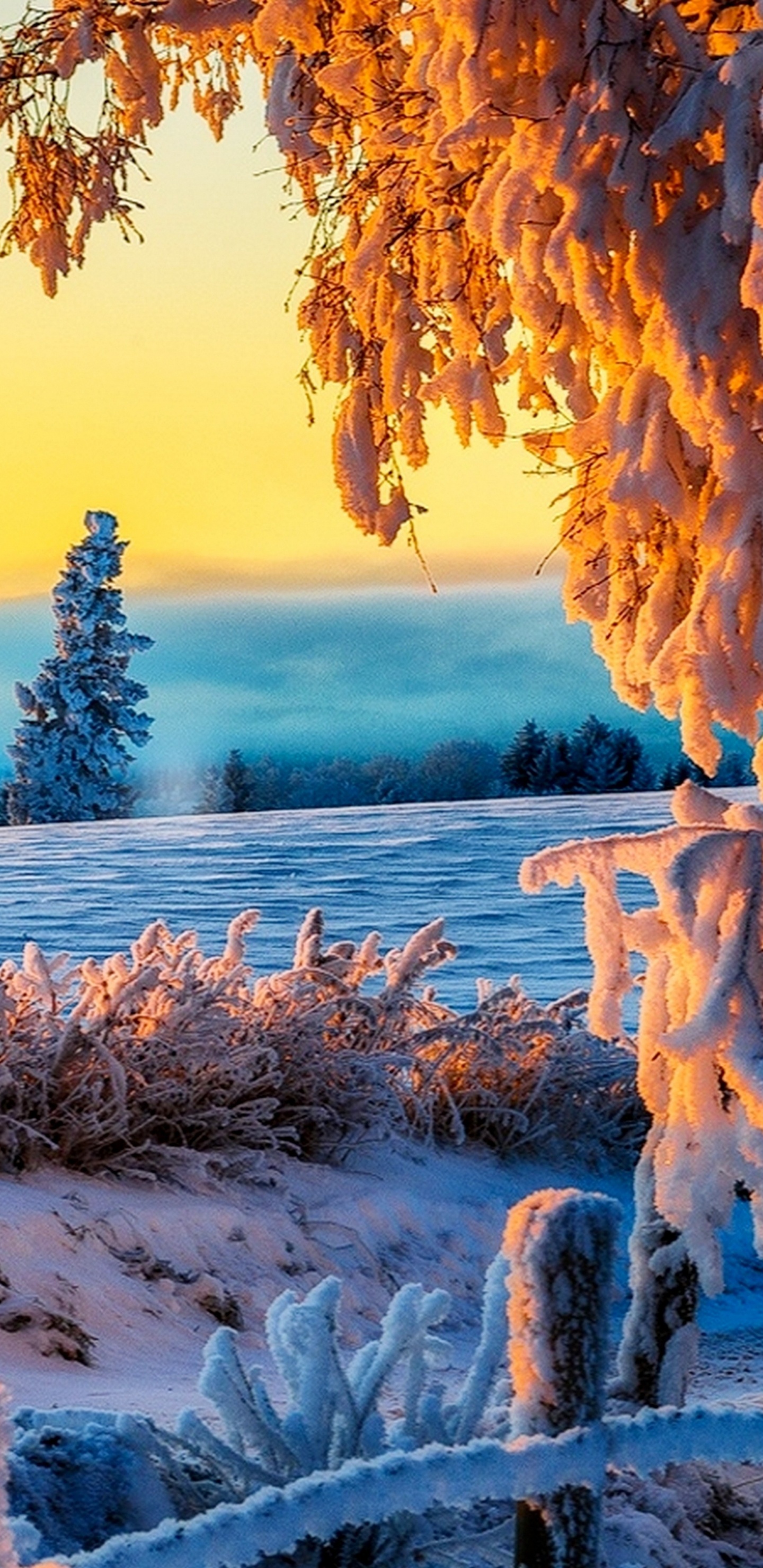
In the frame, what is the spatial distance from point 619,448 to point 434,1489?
70.9 inches

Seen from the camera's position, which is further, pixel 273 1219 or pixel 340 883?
pixel 340 883

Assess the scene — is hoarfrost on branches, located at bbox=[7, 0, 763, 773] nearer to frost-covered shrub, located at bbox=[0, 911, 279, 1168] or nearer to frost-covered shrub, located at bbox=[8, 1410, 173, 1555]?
frost-covered shrub, located at bbox=[8, 1410, 173, 1555]

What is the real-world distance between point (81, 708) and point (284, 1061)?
Result: 62.0ft

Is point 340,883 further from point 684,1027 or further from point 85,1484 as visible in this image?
point 85,1484

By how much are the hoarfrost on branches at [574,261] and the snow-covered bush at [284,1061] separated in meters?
2.35

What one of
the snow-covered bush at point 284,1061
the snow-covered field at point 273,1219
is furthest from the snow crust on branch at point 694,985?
the snow-covered bush at point 284,1061

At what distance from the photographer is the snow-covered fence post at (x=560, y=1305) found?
1871mm

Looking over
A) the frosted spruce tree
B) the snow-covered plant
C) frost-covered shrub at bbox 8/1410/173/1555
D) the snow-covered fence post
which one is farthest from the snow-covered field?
the frosted spruce tree

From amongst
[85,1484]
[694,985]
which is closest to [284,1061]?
[694,985]

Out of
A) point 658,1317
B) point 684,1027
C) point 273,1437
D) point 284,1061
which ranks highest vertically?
point 684,1027

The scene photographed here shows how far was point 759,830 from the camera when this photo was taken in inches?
116

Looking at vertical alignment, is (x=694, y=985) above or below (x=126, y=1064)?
above

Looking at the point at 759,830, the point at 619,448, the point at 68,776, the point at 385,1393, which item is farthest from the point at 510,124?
the point at 68,776

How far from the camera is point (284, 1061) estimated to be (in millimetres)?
5492
